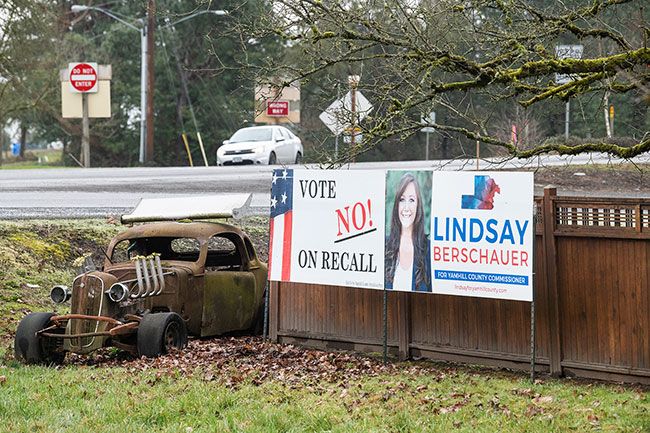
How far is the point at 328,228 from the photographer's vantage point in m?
11.6

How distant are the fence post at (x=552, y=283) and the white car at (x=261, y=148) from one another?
27053 mm

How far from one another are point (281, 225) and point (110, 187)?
1443 centimetres

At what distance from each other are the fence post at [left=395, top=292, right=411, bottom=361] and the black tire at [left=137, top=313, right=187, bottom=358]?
2.29 meters

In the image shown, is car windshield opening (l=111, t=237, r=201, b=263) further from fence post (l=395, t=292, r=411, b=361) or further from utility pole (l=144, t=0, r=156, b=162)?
utility pole (l=144, t=0, r=156, b=162)

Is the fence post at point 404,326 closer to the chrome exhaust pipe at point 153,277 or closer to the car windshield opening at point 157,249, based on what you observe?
the chrome exhaust pipe at point 153,277

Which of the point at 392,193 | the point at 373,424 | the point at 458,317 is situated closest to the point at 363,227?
the point at 392,193

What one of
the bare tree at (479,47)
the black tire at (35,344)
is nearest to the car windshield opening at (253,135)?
the bare tree at (479,47)

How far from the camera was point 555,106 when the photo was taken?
57.7 ft

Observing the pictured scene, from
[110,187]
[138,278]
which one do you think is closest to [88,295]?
[138,278]

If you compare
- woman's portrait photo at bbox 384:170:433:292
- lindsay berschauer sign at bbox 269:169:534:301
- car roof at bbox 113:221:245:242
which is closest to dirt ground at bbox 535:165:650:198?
car roof at bbox 113:221:245:242

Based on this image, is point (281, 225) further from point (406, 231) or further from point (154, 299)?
point (406, 231)

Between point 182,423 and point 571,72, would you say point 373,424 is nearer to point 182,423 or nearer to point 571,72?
point 182,423

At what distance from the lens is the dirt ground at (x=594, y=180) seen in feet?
85.5

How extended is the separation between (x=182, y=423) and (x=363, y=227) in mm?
3711
